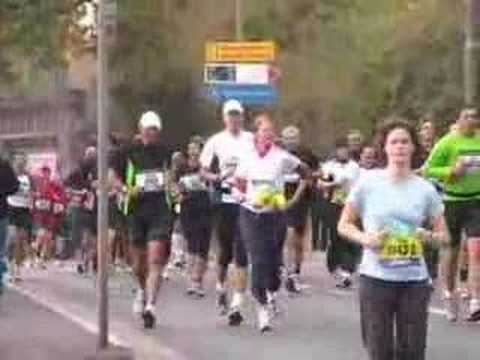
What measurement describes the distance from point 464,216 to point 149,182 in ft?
8.36

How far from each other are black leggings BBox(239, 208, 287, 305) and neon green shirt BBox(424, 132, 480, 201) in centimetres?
133

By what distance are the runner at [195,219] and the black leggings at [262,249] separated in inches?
155

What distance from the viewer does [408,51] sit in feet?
161

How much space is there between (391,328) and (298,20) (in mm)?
39098

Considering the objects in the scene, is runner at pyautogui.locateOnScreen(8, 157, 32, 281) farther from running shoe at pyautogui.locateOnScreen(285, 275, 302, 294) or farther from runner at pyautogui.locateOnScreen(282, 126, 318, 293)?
running shoe at pyautogui.locateOnScreen(285, 275, 302, 294)

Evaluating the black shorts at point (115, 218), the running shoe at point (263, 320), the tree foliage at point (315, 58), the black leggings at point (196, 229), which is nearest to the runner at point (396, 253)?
the running shoe at point (263, 320)

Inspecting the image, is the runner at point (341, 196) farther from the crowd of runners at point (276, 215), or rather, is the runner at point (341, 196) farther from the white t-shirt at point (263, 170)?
the white t-shirt at point (263, 170)

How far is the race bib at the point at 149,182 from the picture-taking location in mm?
14047

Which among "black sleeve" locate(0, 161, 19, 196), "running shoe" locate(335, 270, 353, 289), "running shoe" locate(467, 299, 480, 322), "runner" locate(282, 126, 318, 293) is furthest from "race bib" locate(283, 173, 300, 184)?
"black sleeve" locate(0, 161, 19, 196)

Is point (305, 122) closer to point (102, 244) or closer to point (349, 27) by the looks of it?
point (349, 27)

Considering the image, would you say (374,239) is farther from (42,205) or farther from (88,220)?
(42,205)

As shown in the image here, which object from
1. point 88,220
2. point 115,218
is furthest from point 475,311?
point 88,220

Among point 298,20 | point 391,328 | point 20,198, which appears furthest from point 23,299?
point 298,20

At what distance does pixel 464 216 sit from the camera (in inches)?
554
